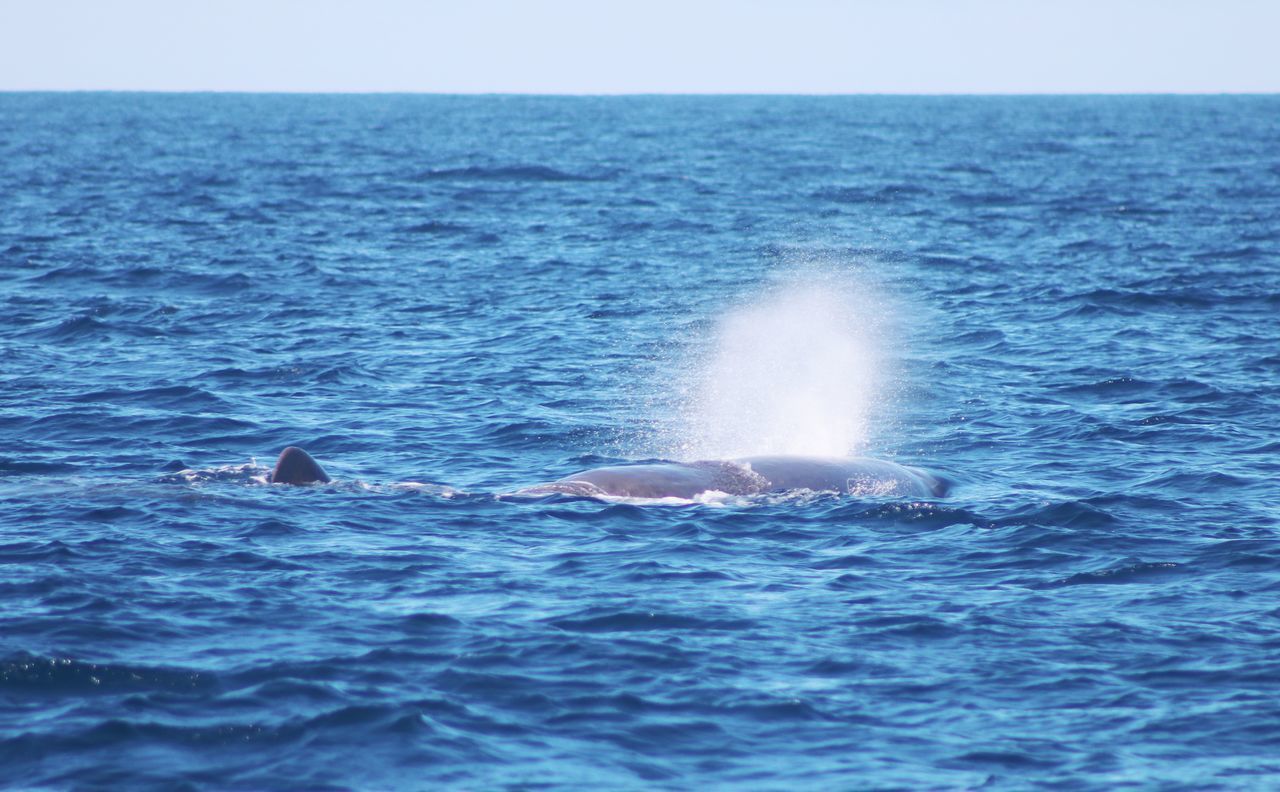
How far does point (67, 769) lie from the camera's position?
11195 millimetres

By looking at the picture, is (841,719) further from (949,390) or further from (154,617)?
(949,390)

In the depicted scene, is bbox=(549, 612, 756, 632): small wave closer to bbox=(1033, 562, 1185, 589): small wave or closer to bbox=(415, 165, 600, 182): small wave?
bbox=(1033, 562, 1185, 589): small wave

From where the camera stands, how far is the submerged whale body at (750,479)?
19953mm

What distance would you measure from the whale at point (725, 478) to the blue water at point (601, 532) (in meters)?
0.46

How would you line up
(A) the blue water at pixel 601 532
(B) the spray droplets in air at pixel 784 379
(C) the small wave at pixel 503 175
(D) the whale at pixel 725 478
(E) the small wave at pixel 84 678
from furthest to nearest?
(C) the small wave at pixel 503 175
(B) the spray droplets in air at pixel 784 379
(D) the whale at pixel 725 478
(E) the small wave at pixel 84 678
(A) the blue water at pixel 601 532

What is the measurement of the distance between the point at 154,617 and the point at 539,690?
4.26 m

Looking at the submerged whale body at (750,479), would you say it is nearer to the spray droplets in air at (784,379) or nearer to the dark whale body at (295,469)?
the spray droplets in air at (784,379)

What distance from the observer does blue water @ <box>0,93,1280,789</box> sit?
11977mm

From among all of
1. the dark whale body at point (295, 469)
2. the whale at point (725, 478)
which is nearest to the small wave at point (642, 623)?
the whale at point (725, 478)

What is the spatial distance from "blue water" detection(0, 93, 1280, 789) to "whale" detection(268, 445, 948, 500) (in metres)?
0.46

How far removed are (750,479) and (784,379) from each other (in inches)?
376

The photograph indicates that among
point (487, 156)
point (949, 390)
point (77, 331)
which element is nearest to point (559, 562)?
point (949, 390)

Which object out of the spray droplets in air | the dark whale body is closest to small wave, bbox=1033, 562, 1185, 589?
the spray droplets in air

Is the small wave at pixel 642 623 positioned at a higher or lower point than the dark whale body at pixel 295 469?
lower
